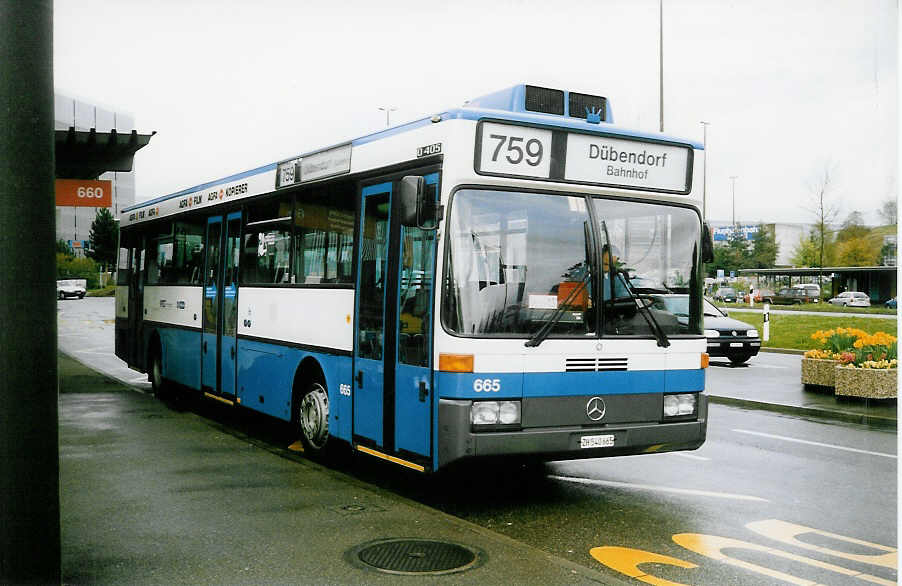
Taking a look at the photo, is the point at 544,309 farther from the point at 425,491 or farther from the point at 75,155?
the point at 75,155

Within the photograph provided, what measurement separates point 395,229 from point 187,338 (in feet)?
19.6

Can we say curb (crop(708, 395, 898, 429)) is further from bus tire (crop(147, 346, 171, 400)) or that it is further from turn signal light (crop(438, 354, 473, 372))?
bus tire (crop(147, 346, 171, 400))

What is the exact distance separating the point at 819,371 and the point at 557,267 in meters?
10.2

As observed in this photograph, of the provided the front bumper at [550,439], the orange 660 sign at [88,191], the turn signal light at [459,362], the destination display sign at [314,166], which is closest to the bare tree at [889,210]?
the front bumper at [550,439]

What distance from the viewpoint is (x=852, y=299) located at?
5728 cm

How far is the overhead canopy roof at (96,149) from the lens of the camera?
14.0 meters

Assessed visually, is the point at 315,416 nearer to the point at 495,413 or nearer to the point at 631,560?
the point at 495,413

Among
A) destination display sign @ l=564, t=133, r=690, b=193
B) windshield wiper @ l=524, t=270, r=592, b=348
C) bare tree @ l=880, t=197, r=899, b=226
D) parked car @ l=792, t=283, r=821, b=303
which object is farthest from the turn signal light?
parked car @ l=792, t=283, r=821, b=303

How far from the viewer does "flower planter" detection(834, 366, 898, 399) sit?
13.6 m

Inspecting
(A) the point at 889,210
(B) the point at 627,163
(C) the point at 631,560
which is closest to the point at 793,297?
(A) the point at 889,210

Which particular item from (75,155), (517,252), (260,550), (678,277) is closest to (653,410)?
(678,277)

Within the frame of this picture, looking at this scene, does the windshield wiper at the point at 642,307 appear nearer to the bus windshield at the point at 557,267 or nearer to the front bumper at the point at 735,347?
the bus windshield at the point at 557,267

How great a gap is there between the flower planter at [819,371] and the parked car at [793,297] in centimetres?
5319

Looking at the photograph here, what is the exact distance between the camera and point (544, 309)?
6.78 meters
